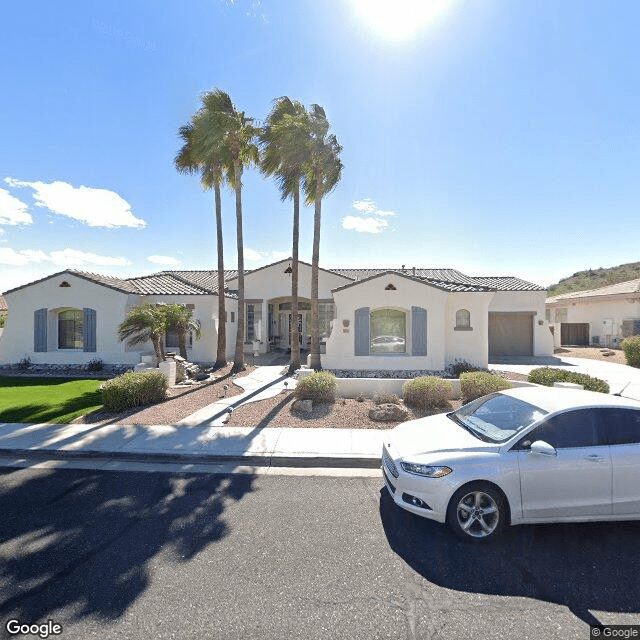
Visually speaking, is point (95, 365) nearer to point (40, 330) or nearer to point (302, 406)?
point (40, 330)

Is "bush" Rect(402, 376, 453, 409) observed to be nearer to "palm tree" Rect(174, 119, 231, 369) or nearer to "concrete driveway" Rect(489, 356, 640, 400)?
"concrete driveway" Rect(489, 356, 640, 400)

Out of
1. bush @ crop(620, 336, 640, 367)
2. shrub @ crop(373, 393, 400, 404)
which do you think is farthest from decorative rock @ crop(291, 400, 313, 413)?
bush @ crop(620, 336, 640, 367)

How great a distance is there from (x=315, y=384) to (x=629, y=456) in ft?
21.6

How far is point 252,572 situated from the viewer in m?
3.36

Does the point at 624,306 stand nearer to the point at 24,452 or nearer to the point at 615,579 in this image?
the point at 615,579

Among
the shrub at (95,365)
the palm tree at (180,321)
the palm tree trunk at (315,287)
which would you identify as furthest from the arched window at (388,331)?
the shrub at (95,365)

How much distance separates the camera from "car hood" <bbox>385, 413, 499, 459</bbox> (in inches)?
163

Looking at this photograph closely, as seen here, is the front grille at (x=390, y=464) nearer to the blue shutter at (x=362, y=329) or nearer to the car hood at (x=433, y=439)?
the car hood at (x=433, y=439)

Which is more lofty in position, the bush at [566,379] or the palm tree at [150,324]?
the palm tree at [150,324]

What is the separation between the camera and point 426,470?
13.1 feet

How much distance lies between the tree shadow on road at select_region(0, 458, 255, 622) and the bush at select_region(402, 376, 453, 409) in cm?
521

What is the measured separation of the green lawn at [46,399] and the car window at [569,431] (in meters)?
9.61

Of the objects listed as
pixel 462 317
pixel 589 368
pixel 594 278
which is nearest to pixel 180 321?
pixel 462 317

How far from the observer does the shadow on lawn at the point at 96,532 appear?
3039 mm
